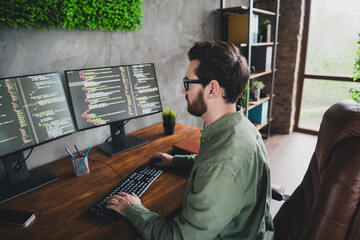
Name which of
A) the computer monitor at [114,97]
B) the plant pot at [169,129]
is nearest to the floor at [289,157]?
the plant pot at [169,129]

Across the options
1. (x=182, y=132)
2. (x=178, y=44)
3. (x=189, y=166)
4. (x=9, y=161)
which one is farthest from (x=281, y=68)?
(x=9, y=161)

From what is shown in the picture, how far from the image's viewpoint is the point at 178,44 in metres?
2.46

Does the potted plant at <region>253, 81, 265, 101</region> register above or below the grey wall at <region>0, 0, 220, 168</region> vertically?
below

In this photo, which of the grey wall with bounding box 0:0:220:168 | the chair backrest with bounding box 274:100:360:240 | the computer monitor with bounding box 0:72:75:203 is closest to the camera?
the chair backrest with bounding box 274:100:360:240

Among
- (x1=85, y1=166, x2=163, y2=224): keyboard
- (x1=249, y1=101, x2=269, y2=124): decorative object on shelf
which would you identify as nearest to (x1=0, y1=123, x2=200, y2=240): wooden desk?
(x1=85, y1=166, x2=163, y2=224): keyboard

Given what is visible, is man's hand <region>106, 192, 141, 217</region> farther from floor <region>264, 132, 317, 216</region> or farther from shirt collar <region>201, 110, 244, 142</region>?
floor <region>264, 132, 317, 216</region>

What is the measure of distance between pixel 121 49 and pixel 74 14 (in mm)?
453

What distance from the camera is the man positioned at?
848 millimetres

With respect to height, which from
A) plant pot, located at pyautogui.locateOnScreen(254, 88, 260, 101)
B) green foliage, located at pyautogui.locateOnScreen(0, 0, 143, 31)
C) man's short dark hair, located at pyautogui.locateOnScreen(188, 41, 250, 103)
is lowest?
plant pot, located at pyautogui.locateOnScreen(254, 88, 260, 101)

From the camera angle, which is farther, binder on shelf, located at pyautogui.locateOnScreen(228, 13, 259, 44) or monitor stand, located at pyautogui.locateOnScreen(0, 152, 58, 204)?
binder on shelf, located at pyautogui.locateOnScreen(228, 13, 259, 44)

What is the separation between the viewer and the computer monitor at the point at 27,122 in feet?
4.02

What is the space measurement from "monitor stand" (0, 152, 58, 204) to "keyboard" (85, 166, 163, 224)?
1.38ft

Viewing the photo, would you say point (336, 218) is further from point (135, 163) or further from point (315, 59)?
point (315, 59)

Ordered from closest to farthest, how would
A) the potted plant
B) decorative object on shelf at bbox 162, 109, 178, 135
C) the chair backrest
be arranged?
the chair backrest, decorative object on shelf at bbox 162, 109, 178, 135, the potted plant
